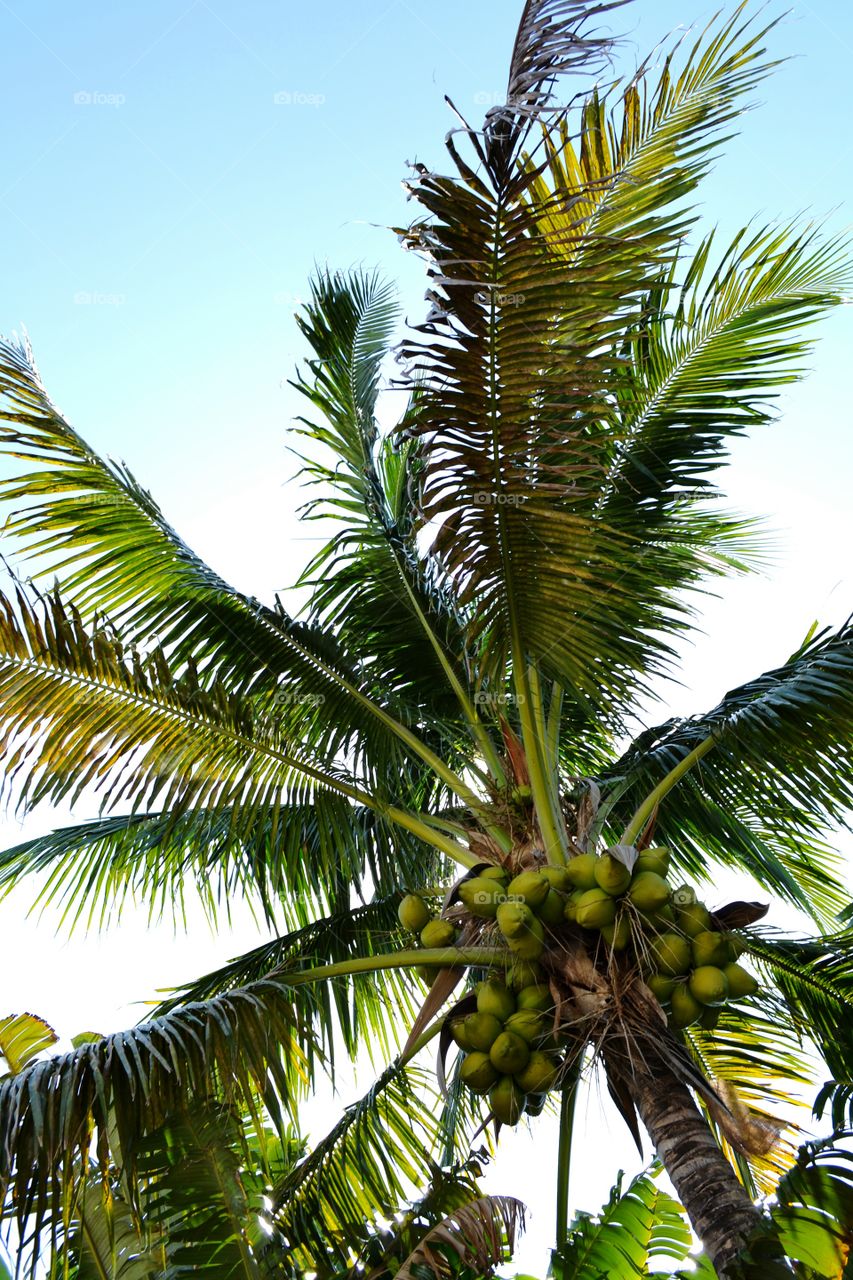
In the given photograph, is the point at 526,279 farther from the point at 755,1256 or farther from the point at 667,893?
the point at 755,1256

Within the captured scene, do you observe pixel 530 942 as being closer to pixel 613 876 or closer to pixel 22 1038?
pixel 613 876

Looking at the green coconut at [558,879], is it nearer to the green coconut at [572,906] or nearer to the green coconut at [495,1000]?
the green coconut at [572,906]

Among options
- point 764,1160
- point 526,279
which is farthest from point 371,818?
point 526,279

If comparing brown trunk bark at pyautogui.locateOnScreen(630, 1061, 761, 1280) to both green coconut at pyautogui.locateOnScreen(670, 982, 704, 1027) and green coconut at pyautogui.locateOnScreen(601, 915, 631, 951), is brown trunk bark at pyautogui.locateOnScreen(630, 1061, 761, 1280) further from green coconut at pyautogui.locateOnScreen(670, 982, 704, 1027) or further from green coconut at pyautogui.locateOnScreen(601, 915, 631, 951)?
green coconut at pyautogui.locateOnScreen(601, 915, 631, 951)

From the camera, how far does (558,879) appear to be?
390 cm

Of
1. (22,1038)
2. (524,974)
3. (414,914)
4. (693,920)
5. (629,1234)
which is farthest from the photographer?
(22,1038)

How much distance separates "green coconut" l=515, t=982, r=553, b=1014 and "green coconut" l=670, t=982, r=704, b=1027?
415 mm

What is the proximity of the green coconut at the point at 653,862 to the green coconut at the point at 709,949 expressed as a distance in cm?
26

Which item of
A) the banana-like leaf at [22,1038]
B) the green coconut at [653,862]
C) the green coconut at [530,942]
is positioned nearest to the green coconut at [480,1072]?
the green coconut at [530,942]

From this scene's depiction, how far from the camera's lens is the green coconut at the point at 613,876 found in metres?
3.74

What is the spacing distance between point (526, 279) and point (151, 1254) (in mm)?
4550

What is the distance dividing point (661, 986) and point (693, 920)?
0.80 feet

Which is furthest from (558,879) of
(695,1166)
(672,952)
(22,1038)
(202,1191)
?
(22,1038)

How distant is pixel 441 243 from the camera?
3680mm
